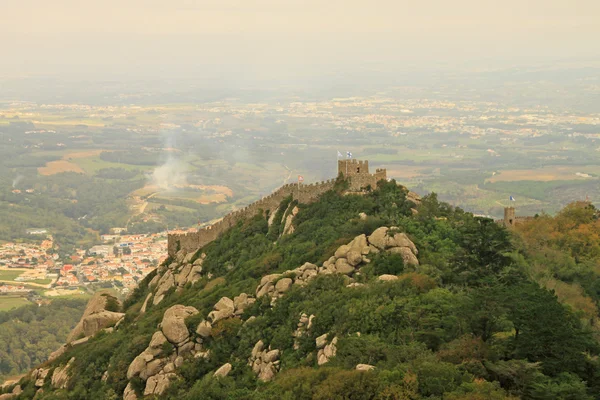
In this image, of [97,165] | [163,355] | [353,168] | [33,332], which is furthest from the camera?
[97,165]

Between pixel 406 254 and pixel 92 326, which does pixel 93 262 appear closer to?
pixel 92 326

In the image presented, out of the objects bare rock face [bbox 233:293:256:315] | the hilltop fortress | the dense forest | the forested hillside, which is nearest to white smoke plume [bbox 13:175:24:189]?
the dense forest

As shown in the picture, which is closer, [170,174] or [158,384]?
[158,384]

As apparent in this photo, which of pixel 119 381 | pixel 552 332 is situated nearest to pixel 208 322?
pixel 119 381

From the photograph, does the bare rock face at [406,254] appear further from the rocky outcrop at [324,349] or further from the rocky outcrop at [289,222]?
the rocky outcrop at [289,222]

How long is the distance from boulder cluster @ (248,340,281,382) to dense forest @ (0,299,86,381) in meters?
48.1

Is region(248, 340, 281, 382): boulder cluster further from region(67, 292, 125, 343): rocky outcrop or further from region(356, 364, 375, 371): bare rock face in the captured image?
region(67, 292, 125, 343): rocky outcrop

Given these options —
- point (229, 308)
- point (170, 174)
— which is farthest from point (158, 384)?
point (170, 174)

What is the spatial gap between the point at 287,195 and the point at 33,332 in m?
45.8

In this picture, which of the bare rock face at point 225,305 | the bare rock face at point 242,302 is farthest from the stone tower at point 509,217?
the bare rock face at point 225,305

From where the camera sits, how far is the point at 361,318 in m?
27.4

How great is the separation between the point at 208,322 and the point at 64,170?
160 meters

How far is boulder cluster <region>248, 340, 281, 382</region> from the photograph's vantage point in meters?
28.2

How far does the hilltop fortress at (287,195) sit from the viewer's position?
45.6 metres
